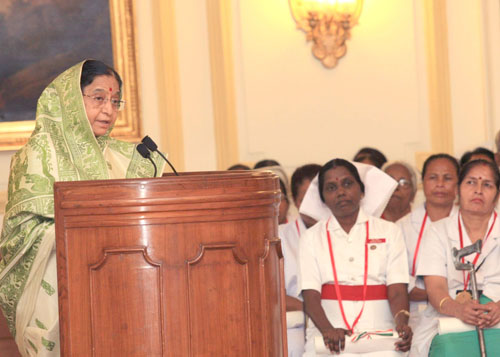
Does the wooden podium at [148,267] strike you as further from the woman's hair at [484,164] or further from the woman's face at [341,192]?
the woman's hair at [484,164]

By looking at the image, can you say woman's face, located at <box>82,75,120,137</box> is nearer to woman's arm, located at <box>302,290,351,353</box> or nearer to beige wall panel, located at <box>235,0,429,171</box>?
woman's arm, located at <box>302,290,351,353</box>

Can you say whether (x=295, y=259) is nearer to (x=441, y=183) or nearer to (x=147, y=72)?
(x=441, y=183)

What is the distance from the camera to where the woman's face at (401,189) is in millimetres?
6039

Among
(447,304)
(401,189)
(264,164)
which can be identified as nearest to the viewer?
(447,304)

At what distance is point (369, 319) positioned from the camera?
4605 mm

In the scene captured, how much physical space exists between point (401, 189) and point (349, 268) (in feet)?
4.84

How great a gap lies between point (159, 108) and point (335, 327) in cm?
326


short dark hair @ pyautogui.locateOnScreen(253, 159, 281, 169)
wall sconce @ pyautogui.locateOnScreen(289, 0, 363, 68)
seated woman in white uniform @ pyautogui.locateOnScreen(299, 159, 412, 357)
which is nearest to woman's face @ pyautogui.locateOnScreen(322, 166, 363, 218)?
seated woman in white uniform @ pyautogui.locateOnScreen(299, 159, 412, 357)

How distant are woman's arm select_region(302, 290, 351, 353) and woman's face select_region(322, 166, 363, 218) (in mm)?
530

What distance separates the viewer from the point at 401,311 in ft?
14.8

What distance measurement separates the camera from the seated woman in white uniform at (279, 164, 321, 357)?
4793 mm

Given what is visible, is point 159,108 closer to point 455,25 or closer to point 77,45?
point 77,45

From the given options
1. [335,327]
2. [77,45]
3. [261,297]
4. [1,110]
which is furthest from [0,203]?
[261,297]

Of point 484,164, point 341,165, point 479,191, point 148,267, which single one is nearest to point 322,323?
point 341,165
